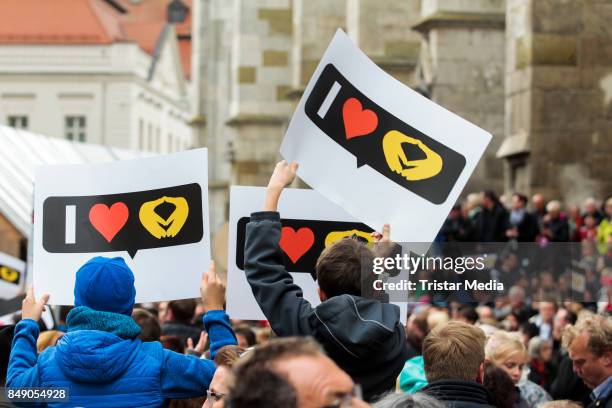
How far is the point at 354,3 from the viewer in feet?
80.9

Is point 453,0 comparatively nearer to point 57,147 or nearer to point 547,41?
point 547,41

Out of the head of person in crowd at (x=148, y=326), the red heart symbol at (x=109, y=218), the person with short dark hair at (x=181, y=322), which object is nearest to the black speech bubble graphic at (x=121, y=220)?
the red heart symbol at (x=109, y=218)

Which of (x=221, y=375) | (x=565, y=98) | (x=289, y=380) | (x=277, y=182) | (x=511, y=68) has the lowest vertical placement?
(x=221, y=375)

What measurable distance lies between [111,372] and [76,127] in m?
72.2

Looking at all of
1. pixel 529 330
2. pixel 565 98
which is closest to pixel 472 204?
pixel 565 98

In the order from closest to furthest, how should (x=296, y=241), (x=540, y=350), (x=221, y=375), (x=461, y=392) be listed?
(x=221, y=375) < (x=461, y=392) < (x=296, y=241) < (x=540, y=350)

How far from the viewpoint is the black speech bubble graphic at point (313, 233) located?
21.0 ft

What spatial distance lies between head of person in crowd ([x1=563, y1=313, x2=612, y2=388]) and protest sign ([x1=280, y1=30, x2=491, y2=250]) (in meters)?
0.70

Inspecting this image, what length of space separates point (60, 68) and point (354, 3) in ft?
172

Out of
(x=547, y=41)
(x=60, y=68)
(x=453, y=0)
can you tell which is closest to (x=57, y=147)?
(x=547, y=41)

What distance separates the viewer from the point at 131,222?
6.56 meters

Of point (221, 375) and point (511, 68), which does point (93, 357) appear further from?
point (511, 68)

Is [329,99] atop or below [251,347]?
atop

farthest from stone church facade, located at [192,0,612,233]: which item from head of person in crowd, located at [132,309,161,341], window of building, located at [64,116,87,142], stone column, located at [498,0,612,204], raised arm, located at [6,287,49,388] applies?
window of building, located at [64,116,87,142]
